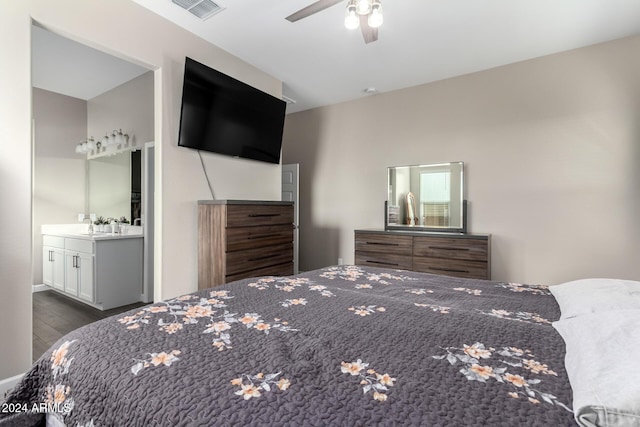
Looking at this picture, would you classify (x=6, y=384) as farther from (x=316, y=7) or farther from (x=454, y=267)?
(x=454, y=267)

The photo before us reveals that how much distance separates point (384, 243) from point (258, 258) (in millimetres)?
1585

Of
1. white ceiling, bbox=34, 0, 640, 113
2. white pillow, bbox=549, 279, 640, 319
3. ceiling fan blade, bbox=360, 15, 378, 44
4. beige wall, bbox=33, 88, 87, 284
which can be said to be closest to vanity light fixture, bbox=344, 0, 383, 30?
ceiling fan blade, bbox=360, 15, 378, 44

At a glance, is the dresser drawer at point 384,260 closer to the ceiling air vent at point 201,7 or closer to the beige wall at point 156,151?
the beige wall at point 156,151

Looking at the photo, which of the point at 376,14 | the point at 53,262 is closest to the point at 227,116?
the point at 376,14

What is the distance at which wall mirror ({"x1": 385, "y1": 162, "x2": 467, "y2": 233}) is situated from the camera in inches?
149

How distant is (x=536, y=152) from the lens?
3361 mm

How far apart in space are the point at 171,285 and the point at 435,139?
3403mm

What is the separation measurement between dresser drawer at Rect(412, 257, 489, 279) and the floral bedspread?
1998 millimetres

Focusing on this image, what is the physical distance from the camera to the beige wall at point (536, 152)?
300cm

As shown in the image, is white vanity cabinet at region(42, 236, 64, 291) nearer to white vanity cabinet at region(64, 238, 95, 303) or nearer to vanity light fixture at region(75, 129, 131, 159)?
white vanity cabinet at region(64, 238, 95, 303)

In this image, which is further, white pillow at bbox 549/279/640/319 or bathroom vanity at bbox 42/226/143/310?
bathroom vanity at bbox 42/226/143/310

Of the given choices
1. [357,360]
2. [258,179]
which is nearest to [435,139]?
[258,179]

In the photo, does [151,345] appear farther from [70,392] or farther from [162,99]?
[162,99]

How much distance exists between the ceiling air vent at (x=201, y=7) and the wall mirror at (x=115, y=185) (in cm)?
208
